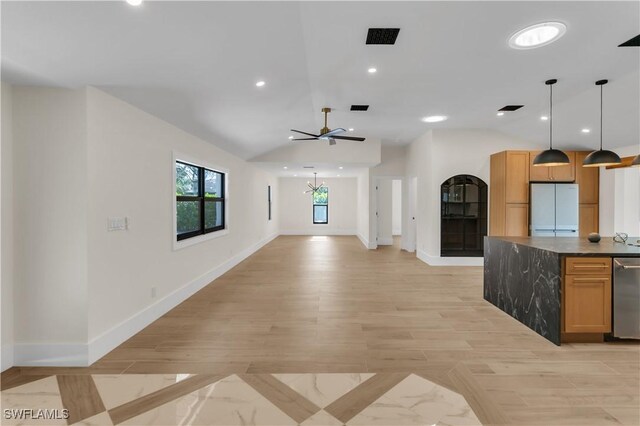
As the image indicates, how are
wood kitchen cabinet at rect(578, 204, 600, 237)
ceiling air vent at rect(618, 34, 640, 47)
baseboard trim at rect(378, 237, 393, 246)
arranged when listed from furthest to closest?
baseboard trim at rect(378, 237, 393, 246)
wood kitchen cabinet at rect(578, 204, 600, 237)
ceiling air vent at rect(618, 34, 640, 47)

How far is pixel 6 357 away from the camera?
8.71 ft

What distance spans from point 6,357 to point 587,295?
5.20 meters

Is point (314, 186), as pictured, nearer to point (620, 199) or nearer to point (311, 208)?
point (311, 208)

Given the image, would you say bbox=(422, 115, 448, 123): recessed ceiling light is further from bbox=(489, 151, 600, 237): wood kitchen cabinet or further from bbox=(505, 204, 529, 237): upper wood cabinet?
bbox=(505, 204, 529, 237): upper wood cabinet

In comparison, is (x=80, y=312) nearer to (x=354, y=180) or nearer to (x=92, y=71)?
(x=92, y=71)

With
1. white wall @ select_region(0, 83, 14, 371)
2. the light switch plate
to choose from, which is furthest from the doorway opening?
white wall @ select_region(0, 83, 14, 371)

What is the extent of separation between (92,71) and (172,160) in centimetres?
177

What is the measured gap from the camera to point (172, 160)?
424cm

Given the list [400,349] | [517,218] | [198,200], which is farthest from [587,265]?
[198,200]

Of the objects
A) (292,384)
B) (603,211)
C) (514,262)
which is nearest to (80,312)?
(292,384)

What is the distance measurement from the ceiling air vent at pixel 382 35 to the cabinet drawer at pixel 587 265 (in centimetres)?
264

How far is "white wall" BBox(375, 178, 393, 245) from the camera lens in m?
10.6

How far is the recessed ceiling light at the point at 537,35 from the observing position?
108 inches

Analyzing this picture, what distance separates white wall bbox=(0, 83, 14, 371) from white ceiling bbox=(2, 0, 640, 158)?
0.34m
